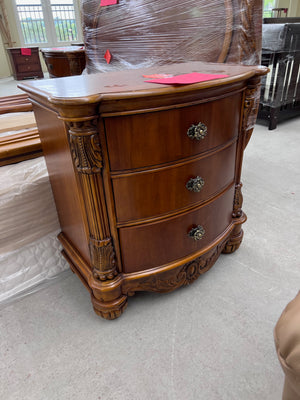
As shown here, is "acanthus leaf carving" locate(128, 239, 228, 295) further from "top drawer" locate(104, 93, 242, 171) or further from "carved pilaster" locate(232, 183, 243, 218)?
"top drawer" locate(104, 93, 242, 171)

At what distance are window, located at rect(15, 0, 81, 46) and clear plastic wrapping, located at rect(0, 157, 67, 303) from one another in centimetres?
682

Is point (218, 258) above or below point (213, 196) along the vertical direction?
below

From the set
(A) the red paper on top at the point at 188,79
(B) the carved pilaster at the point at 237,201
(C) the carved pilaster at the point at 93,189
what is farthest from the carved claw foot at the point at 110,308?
(A) the red paper on top at the point at 188,79

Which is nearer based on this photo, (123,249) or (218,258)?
(123,249)

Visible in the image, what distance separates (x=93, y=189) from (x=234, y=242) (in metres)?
0.83

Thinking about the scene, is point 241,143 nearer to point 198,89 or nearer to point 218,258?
point 198,89

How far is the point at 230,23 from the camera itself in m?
1.44

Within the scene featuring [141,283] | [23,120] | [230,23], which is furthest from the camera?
[23,120]

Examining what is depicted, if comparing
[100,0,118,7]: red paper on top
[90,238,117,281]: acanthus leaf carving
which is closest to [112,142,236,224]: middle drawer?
[90,238,117,281]: acanthus leaf carving

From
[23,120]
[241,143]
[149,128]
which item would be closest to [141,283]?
[149,128]

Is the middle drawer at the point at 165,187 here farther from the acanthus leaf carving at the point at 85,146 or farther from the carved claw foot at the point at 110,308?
the carved claw foot at the point at 110,308

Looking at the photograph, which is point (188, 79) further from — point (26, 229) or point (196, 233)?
point (26, 229)

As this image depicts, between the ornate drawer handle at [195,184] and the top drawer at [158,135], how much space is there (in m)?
0.10

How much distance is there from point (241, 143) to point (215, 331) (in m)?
0.76
